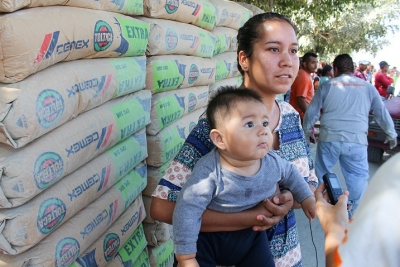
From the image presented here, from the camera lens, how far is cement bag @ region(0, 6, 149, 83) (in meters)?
1.45

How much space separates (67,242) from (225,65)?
10.1 feet

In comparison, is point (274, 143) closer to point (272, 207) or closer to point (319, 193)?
point (272, 207)

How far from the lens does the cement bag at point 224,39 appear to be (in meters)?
4.29

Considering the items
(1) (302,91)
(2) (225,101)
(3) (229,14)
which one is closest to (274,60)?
(2) (225,101)

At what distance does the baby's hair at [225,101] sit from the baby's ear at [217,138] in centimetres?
3

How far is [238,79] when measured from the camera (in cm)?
511

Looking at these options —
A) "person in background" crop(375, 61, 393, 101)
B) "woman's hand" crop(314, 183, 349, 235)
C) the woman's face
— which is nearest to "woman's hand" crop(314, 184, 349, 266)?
"woman's hand" crop(314, 183, 349, 235)

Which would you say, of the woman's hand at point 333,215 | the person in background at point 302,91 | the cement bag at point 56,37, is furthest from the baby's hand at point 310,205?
the person in background at point 302,91

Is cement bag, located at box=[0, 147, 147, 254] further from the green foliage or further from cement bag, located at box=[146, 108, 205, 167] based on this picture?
the green foliage

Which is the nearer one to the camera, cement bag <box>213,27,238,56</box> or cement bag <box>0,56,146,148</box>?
cement bag <box>0,56,146,148</box>

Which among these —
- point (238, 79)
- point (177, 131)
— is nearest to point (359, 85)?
point (238, 79)

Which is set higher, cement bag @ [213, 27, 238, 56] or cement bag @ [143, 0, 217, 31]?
cement bag @ [143, 0, 217, 31]

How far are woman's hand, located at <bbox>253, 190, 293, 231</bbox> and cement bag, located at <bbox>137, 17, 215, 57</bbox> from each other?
1538mm

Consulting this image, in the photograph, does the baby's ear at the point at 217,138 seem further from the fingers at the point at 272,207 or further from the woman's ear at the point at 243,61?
the woman's ear at the point at 243,61
